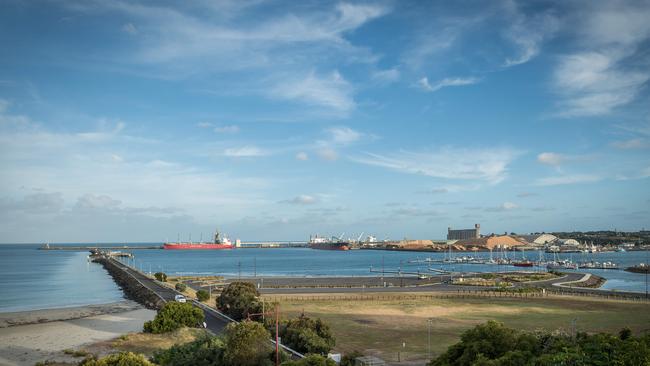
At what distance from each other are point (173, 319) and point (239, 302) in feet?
21.6

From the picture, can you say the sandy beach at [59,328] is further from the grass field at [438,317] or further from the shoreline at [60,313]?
the grass field at [438,317]

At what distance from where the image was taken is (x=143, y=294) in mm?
75250

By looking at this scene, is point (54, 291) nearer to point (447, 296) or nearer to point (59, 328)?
point (59, 328)

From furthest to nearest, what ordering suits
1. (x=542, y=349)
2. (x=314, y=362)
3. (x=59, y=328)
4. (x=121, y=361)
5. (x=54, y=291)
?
(x=54, y=291) < (x=59, y=328) < (x=121, y=361) < (x=314, y=362) < (x=542, y=349)

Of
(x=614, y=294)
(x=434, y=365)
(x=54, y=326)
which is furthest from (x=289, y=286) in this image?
(x=434, y=365)

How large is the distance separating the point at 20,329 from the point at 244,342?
33.8 metres

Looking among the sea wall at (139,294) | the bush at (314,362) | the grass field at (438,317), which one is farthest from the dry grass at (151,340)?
the sea wall at (139,294)

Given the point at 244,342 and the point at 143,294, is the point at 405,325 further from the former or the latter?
the point at 143,294

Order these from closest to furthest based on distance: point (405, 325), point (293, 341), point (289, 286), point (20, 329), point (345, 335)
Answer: point (293, 341) → point (345, 335) → point (405, 325) → point (20, 329) → point (289, 286)

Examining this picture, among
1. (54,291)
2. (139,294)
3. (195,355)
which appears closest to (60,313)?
(139,294)

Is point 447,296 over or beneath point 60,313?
over

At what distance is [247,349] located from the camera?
93.9 ft

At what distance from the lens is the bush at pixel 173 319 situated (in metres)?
44.3

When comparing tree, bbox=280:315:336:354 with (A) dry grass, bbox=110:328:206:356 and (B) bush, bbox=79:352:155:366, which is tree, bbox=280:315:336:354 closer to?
(A) dry grass, bbox=110:328:206:356
